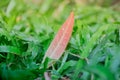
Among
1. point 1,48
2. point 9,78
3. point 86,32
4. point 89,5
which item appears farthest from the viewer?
point 89,5

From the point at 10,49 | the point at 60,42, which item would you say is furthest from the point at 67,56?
the point at 10,49

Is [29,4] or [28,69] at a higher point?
[29,4]

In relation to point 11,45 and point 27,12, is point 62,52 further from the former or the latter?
point 27,12

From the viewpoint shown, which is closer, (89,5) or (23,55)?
(23,55)

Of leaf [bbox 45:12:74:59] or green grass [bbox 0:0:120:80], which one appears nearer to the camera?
green grass [bbox 0:0:120:80]

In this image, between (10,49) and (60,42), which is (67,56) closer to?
(60,42)

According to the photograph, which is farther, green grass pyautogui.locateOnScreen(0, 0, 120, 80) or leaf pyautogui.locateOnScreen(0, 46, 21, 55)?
leaf pyautogui.locateOnScreen(0, 46, 21, 55)

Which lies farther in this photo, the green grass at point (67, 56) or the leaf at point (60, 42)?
the leaf at point (60, 42)

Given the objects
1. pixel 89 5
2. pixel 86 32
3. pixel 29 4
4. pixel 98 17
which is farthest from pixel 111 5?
pixel 86 32
